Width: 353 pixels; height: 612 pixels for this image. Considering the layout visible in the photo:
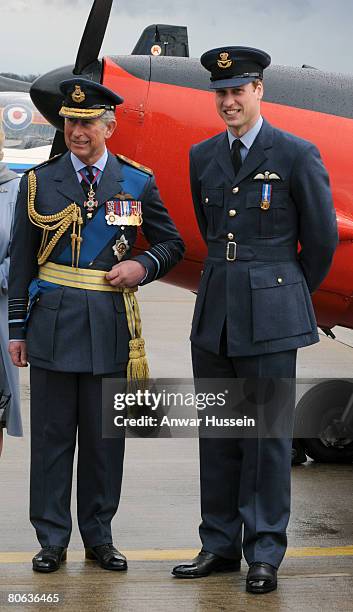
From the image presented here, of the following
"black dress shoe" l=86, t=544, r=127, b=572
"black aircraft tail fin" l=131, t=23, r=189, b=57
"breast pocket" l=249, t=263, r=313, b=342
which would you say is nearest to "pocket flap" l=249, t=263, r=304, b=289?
"breast pocket" l=249, t=263, r=313, b=342

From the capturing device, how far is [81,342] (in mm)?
3801

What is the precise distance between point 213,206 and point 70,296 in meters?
0.57

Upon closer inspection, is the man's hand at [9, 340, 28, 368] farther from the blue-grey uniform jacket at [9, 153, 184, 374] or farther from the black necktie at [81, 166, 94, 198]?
the black necktie at [81, 166, 94, 198]

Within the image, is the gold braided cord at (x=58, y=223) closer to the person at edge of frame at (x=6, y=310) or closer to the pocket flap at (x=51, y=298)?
the pocket flap at (x=51, y=298)

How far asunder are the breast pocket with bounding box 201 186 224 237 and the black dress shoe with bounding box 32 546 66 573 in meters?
1.20

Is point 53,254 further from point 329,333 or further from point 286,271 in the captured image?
point 329,333

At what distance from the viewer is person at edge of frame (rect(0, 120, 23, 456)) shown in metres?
4.27

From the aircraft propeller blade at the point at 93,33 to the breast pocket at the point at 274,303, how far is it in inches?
49.8

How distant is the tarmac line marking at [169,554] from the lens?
3.95 m

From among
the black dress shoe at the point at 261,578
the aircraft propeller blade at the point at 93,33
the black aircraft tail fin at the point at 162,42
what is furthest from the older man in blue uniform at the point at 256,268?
the black aircraft tail fin at the point at 162,42

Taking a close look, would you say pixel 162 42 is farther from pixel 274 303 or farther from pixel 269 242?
pixel 274 303

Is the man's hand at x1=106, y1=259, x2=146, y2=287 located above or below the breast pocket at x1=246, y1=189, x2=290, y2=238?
below

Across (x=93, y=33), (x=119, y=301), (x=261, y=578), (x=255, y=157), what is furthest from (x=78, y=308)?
(x=93, y=33)

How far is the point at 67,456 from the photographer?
12.8ft
